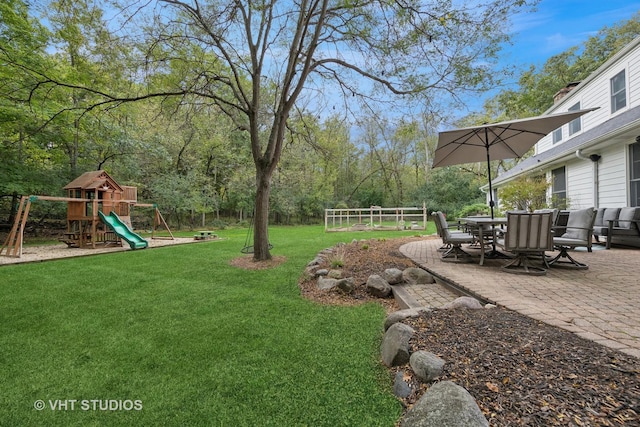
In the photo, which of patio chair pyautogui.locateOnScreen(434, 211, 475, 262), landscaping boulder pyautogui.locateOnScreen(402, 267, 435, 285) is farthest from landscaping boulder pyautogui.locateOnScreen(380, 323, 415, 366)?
patio chair pyautogui.locateOnScreen(434, 211, 475, 262)

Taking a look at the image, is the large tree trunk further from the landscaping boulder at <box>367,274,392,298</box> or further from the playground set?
the playground set

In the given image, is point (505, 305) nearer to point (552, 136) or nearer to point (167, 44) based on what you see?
point (167, 44)

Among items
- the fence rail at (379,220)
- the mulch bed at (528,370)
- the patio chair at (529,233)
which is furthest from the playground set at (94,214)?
the patio chair at (529,233)

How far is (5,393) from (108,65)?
6481mm

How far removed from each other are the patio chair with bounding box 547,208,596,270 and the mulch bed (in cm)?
285

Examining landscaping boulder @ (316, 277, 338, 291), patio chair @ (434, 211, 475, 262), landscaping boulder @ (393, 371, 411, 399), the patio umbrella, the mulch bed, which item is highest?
the patio umbrella

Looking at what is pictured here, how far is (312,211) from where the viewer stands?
22531 millimetres

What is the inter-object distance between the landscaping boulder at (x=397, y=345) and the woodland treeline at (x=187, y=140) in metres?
5.65

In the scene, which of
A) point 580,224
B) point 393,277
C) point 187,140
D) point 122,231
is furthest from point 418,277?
point 187,140

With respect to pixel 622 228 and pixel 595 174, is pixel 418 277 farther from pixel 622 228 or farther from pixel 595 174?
pixel 595 174

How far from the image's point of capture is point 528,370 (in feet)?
5.27

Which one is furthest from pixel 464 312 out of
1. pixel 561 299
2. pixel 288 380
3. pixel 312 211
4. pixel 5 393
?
pixel 312 211

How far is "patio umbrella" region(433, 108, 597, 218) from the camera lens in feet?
15.0

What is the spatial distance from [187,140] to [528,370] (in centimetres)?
1800
